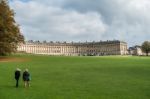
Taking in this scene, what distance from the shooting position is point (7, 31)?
8000cm

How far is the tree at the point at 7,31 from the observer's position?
78625 millimetres

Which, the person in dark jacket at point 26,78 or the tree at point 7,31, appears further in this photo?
the tree at point 7,31

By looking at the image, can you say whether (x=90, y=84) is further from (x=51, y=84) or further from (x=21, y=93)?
(x=21, y=93)

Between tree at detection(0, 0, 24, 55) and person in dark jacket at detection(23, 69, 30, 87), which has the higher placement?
tree at detection(0, 0, 24, 55)

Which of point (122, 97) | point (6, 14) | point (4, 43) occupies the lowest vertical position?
point (122, 97)

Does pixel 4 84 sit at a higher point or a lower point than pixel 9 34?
lower

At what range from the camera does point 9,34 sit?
79625 millimetres

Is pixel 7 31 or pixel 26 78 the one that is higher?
pixel 7 31

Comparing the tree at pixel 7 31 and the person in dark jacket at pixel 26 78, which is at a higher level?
the tree at pixel 7 31

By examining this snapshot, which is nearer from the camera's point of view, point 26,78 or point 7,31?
point 26,78

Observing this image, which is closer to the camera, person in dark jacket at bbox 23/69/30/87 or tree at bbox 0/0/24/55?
person in dark jacket at bbox 23/69/30/87

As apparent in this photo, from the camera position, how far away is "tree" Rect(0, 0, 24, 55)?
78.6 m

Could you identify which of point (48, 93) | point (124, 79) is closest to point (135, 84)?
point (124, 79)

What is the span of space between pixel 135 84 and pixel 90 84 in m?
4.54
